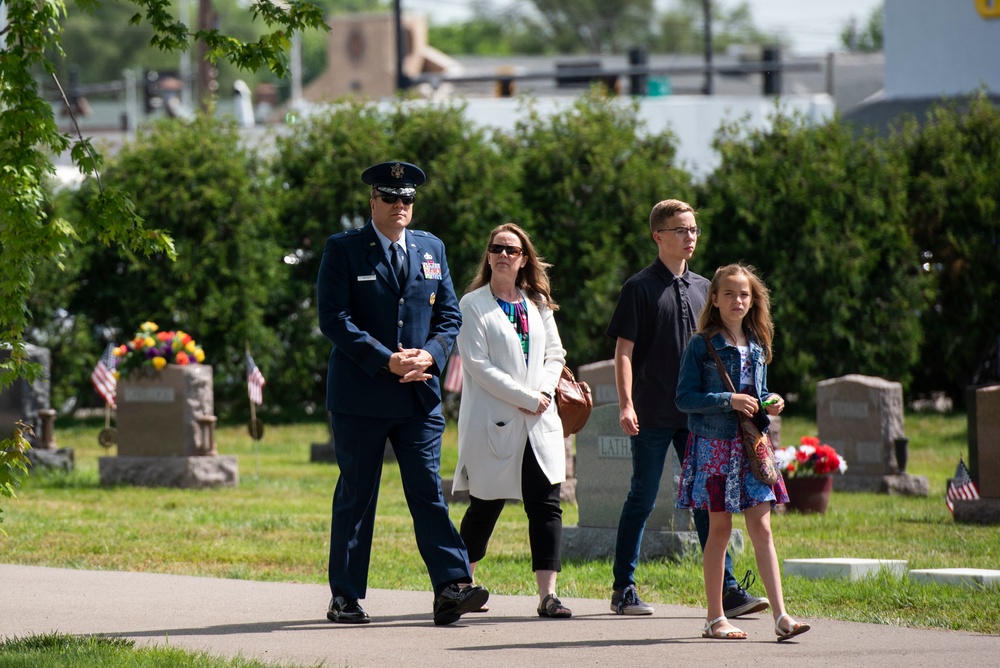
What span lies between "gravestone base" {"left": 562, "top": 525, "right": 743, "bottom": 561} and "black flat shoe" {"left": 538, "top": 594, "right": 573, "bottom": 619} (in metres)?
1.85

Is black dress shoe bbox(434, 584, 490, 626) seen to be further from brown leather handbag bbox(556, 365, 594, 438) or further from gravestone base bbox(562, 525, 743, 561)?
gravestone base bbox(562, 525, 743, 561)

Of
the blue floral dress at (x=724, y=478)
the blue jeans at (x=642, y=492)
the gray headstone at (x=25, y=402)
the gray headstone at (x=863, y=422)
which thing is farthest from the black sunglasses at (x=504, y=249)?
the gray headstone at (x=25, y=402)

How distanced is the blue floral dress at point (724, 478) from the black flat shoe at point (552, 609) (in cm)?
94

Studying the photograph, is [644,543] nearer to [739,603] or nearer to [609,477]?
[609,477]

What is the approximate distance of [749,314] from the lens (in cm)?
695

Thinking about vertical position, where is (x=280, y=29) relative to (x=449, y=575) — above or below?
above

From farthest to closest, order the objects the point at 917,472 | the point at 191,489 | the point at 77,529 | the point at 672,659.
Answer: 1. the point at 917,472
2. the point at 191,489
3. the point at 77,529
4. the point at 672,659

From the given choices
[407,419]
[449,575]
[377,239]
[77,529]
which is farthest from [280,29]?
[77,529]

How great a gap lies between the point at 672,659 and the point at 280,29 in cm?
337

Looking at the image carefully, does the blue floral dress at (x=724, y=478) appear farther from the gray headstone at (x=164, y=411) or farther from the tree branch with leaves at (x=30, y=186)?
the gray headstone at (x=164, y=411)

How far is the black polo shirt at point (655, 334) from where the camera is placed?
7.47m

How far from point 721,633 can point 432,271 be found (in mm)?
2200

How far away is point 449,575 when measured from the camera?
23.5 feet

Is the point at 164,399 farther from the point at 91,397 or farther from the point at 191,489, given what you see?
the point at 91,397
